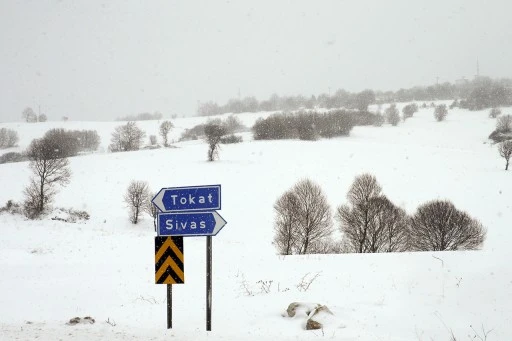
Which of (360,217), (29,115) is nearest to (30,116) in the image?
(29,115)

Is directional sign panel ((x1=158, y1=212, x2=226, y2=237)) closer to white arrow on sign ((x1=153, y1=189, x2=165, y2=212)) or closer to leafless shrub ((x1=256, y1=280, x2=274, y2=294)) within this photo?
white arrow on sign ((x1=153, y1=189, x2=165, y2=212))

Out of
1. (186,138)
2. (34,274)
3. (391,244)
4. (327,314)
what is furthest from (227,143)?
(327,314)

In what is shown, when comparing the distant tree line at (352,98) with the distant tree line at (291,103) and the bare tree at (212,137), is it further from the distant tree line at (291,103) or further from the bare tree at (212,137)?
the bare tree at (212,137)

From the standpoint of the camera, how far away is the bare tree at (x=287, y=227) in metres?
30.6

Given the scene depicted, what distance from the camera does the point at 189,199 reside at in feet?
24.1

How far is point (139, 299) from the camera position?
1144 centimetres

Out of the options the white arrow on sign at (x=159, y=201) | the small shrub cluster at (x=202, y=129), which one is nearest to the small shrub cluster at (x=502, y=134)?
the small shrub cluster at (x=202, y=129)

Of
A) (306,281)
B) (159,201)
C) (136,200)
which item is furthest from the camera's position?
(136,200)

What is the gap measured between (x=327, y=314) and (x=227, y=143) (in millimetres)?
70826

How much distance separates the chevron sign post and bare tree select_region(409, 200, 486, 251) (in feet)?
82.3

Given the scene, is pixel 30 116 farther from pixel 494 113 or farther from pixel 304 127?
pixel 494 113

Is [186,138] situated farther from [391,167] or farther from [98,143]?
[391,167]

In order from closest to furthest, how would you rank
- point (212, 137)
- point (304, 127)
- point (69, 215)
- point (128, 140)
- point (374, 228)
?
point (374, 228) → point (69, 215) → point (212, 137) → point (304, 127) → point (128, 140)

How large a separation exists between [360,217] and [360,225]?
0.74 meters
